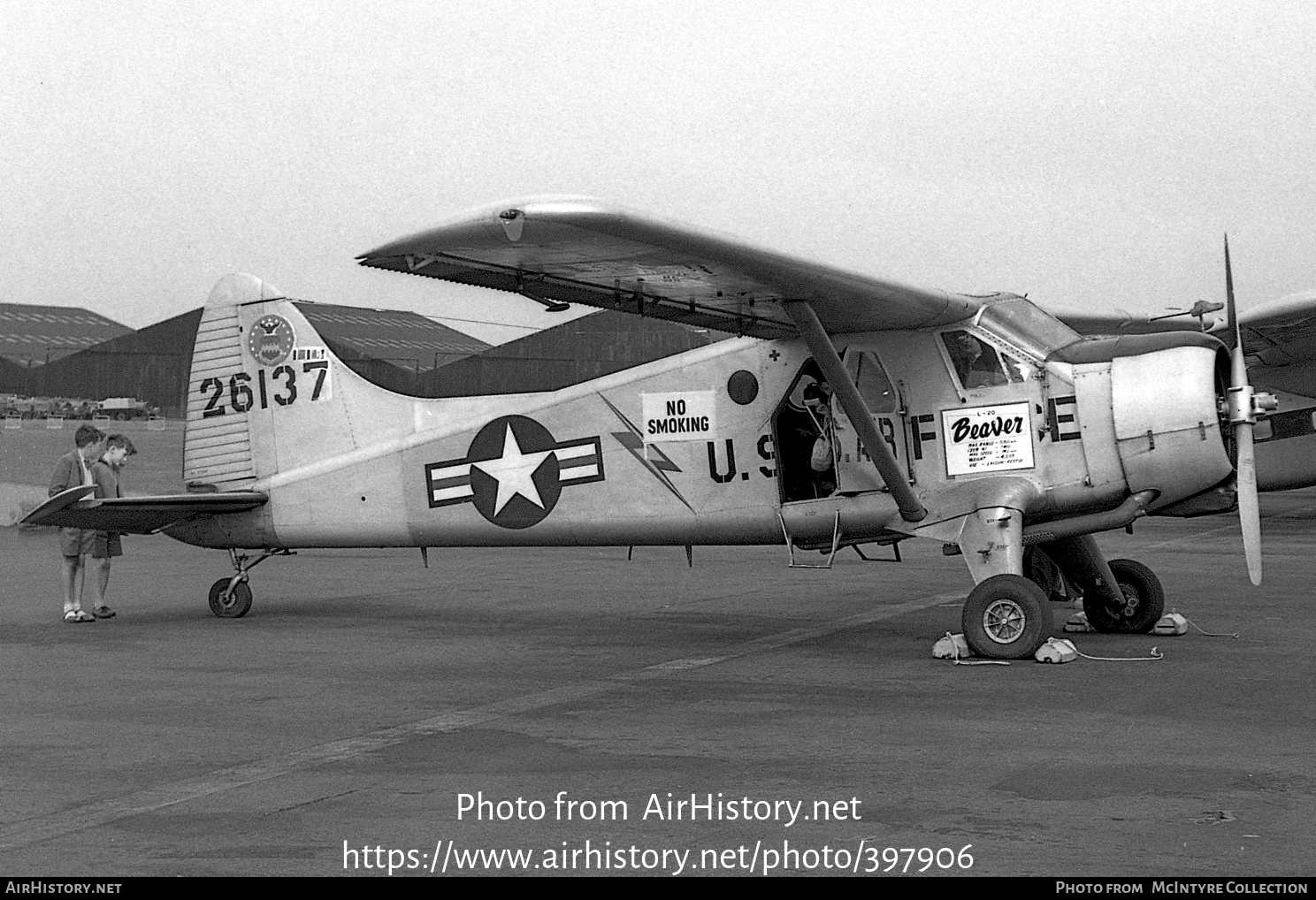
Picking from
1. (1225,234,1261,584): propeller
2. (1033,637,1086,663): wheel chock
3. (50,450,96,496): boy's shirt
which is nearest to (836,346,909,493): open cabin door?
(1033,637,1086,663): wheel chock

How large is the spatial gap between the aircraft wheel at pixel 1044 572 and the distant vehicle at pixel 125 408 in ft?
71.9

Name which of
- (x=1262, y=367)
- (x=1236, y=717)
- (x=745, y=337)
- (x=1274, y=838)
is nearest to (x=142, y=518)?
(x=745, y=337)

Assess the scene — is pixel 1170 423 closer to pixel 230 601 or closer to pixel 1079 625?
pixel 1079 625

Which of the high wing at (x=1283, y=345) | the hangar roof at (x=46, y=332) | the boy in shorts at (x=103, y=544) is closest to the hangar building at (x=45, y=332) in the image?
the hangar roof at (x=46, y=332)

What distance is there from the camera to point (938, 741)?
7.15 metres

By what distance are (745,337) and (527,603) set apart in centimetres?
401

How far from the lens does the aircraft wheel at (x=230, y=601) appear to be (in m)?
13.1

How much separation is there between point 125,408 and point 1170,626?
2455 cm

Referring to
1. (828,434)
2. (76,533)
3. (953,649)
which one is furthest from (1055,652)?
(76,533)

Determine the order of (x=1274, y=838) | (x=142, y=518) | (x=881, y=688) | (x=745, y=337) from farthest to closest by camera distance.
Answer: (x=142, y=518) → (x=745, y=337) → (x=881, y=688) → (x=1274, y=838)

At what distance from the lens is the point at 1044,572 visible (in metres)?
12.6

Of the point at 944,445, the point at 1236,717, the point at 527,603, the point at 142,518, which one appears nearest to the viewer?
the point at 1236,717

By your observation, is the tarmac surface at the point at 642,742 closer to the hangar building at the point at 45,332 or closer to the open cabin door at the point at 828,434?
the open cabin door at the point at 828,434

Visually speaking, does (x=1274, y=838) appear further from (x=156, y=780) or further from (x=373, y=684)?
(x=373, y=684)
